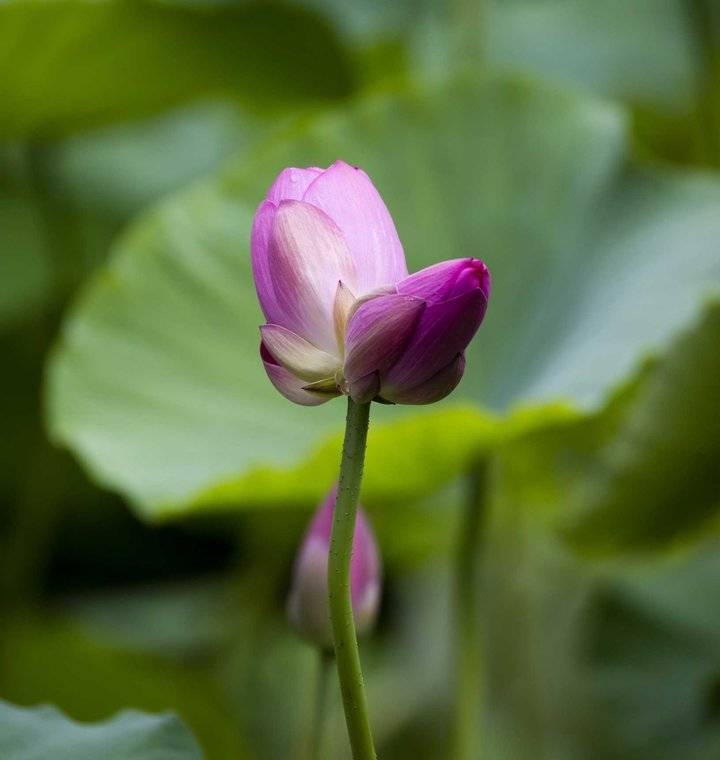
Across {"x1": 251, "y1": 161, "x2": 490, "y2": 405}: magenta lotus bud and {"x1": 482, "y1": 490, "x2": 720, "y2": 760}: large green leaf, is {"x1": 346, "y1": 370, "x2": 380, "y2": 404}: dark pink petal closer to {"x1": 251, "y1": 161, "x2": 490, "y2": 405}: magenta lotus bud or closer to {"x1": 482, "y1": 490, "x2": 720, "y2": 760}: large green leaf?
{"x1": 251, "y1": 161, "x2": 490, "y2": 405}: magenta lotus bud

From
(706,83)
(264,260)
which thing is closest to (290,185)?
(264,260)

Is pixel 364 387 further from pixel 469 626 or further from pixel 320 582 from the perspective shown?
pixel 469 626

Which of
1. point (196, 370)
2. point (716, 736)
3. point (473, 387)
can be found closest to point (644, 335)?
point (473, 387)

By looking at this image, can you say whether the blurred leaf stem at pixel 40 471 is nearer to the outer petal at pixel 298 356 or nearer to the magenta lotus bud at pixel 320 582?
the magenta lotus bud at pixel 320 582

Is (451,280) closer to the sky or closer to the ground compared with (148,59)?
closer to the sky

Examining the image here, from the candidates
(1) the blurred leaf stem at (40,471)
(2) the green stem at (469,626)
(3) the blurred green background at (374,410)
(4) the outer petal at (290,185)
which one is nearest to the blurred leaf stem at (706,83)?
(3) the blurred green background at (374,410)

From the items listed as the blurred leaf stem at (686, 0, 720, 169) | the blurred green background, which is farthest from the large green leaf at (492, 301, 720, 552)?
the blurred leaf stem at (686, 0, 720, 169)
